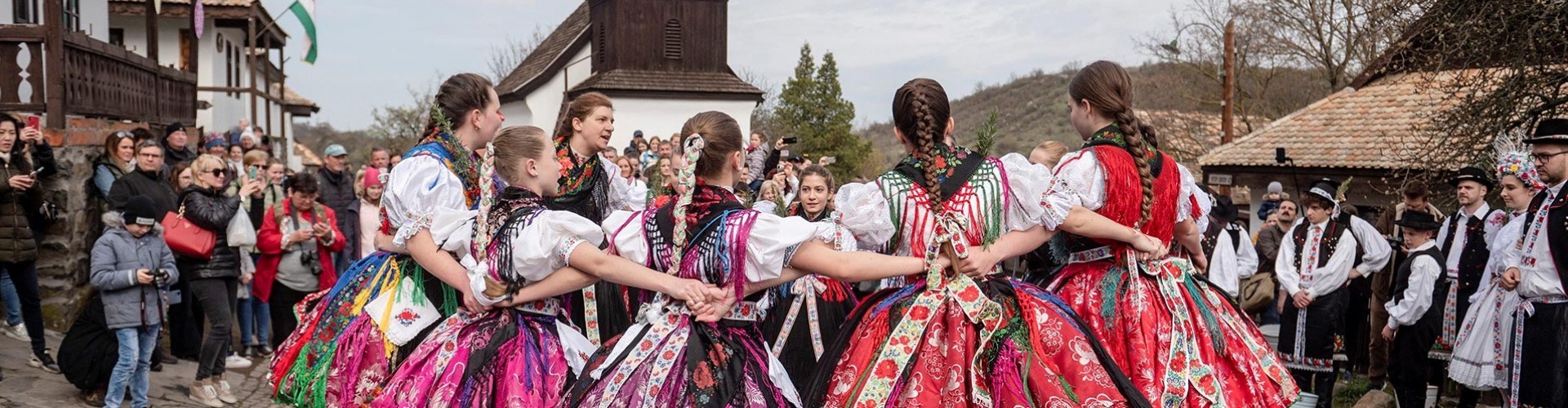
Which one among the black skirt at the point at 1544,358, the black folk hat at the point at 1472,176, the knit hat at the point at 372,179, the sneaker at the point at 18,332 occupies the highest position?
the black folk hat at the point at 1472,176

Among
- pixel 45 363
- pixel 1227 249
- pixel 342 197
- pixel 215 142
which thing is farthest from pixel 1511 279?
pixel 215 142

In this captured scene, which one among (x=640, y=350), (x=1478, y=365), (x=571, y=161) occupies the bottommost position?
(x=1478, y=365)

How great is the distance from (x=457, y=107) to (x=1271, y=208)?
9493 mm

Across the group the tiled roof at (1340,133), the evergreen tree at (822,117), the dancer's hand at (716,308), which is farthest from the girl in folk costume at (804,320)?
the evergreen tree at (822,117)

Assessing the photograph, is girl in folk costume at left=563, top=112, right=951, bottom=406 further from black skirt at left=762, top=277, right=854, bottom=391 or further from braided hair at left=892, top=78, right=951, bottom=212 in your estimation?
black skirt at left=762, top=277, right=854, bottom=391

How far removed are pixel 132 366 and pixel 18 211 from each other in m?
1.68

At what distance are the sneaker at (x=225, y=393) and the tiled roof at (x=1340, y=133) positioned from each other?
48.6ft

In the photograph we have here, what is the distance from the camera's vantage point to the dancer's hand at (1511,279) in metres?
5.68

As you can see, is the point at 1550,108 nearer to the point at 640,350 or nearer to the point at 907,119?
the point at 907,119

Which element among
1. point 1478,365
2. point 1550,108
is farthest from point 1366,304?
point 1478,365

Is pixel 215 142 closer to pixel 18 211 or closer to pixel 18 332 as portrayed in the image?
pixel 18 332

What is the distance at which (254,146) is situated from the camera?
1423 cm

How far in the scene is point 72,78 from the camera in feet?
31.9

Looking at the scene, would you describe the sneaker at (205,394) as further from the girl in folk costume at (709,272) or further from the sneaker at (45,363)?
the girl in folk costume at (709,272)
